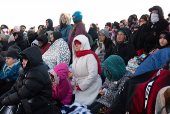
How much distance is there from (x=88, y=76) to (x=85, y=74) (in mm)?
180

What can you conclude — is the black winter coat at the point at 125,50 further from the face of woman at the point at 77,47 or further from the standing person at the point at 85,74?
the face of woman at the point at 77,47

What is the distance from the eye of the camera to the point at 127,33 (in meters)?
5.16

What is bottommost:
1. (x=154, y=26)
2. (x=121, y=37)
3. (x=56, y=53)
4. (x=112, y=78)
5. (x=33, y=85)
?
(x=112, y=78)

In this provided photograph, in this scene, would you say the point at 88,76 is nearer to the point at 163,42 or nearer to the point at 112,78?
the point at 112,78

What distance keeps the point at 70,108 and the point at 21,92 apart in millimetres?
1317

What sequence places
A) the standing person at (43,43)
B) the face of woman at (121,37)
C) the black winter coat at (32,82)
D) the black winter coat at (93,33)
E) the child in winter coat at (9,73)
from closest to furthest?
the black winter coat at (32,82) < the child in winter coat at (9,73) < the face of woman at (121,37) < the standing person at (43,43) < the black winter coat at (93,33)

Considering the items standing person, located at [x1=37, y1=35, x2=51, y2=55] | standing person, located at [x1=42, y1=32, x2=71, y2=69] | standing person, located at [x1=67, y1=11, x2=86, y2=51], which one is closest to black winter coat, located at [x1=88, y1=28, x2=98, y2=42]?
standing person, located at [x1=67, y1=11, x2=86, y2=51]

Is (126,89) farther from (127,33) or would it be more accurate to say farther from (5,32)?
(5,32)

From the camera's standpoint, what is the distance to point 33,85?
2.77m

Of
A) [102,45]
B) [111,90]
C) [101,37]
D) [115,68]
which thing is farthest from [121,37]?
[111,90]

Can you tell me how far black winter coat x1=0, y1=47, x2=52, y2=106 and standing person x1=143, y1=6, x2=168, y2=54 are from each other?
3147mm

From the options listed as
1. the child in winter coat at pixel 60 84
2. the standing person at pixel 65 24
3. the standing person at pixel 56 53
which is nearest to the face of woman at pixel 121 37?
the standing person at pixel 56 53

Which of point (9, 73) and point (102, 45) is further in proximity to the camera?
point (102, 45)

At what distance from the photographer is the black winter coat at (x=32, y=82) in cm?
278
